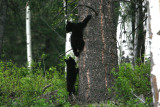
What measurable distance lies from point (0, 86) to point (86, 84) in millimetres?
2695

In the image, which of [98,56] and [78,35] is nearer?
[98,56]

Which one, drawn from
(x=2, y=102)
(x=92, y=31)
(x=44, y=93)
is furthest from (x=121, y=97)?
(x=2, y=102)

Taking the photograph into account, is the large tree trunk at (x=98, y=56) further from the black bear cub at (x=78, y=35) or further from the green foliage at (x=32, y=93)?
the green foliage at (x=32, y=93)

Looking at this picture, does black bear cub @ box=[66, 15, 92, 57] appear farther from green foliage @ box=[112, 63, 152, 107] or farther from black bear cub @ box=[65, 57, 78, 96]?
green foliage @ box=[112, 63, 152, 107]

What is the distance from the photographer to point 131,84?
5.34 meters

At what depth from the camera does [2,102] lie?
237 inches

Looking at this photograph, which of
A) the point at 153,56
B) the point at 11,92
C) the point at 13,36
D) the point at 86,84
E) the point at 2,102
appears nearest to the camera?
the point at 153,56

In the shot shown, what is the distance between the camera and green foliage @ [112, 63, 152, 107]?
4.87 m

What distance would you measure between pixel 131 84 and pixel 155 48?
1649 mm

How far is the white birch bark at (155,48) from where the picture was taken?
3824 millimetres

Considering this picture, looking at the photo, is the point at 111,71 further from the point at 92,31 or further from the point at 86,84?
the point at 92,31

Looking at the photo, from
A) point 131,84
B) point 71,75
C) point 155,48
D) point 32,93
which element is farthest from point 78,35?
point 155,48

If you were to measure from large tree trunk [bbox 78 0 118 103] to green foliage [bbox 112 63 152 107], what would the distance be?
13.0 inches

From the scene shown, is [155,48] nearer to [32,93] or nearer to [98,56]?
[98,56]
